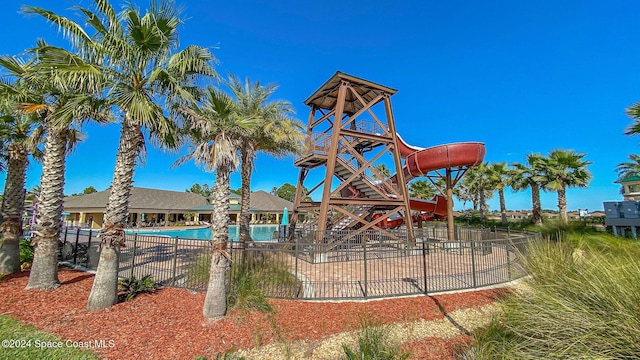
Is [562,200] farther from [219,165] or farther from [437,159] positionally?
[219,165]

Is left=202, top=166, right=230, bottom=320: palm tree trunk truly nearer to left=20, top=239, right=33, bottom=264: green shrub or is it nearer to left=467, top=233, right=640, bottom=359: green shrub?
left=467, top=233, right=640, bottom=359: green shrub

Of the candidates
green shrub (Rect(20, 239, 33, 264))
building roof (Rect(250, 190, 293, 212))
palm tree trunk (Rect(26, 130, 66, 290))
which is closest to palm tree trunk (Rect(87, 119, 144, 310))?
palm tree trunk (Rect(26, 130, 66, 290))

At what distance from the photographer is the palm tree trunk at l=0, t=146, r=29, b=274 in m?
8.99

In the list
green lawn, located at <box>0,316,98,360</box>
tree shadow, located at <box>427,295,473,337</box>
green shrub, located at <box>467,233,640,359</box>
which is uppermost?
green shrub, located at <box>467,233,640,359</box>

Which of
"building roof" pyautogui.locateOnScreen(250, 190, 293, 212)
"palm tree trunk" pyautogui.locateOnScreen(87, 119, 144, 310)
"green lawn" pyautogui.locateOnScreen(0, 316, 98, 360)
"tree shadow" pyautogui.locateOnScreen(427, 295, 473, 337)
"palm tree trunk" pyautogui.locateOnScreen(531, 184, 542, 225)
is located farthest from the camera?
"building roof" pyautogui.locateOnScreen(250, 190, 293, 212)

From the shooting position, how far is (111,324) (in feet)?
18.4

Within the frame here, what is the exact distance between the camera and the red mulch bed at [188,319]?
16.2 feet

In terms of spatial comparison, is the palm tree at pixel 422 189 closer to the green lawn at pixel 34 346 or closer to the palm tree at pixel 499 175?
the palm tree at pixel 499 175

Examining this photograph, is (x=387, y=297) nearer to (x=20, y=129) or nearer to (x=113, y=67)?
(x=113, y=67)

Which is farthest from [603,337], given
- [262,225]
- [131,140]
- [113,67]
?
[262,225]

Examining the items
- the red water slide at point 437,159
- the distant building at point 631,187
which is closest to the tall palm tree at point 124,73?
the red water slide at point 437,159

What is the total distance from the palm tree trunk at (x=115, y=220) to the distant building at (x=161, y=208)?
30.8m

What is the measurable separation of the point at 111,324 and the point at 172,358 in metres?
2.17

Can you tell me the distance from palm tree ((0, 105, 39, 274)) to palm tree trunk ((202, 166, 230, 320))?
26.0 feet
